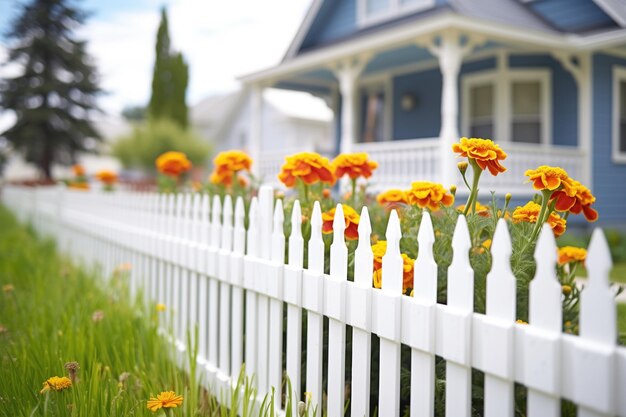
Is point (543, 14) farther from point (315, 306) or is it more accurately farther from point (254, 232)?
point (315, 306)

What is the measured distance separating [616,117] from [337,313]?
9674mm

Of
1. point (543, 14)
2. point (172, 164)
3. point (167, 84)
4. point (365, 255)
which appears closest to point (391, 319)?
point (365, 255)

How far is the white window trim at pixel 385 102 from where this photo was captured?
1277cm

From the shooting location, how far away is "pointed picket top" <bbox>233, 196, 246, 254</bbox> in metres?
3.03

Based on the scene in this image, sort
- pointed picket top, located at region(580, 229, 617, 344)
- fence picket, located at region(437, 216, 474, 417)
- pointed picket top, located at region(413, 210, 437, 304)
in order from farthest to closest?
1. pointed picket top, located at region(413, 210, 437, 304)
2. fence picket, located at region(437, 216, 474, 417)
3. pointed picket top, located at region(580, 229, 617, 344)

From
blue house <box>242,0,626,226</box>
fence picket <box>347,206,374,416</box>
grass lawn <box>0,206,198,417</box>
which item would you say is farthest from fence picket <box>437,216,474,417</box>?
blue house <box>242,0,626,226</box>

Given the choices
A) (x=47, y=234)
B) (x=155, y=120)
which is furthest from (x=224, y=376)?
(x=155, y=120)

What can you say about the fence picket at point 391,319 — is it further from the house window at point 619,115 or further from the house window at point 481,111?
the house window at point 619,115

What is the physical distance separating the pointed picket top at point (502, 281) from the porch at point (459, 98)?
693cm

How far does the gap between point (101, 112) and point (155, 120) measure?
3569mm

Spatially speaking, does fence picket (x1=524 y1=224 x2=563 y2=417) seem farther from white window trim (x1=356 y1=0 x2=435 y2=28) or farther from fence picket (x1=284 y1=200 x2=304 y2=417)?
white window trim (x1=356 y1=0 x2=435 y2=28)

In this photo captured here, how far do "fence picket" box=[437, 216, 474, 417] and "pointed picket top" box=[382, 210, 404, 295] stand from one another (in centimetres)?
23

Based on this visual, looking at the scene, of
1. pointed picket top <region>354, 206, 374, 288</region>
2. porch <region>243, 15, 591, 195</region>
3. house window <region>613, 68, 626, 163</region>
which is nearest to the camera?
pointed picket top <region>354, 206, 374, 288</region>

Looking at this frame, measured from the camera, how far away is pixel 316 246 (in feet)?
7.95
